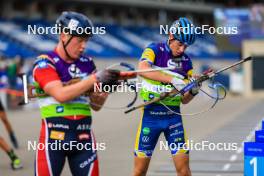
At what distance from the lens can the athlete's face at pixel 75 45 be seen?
4398mm

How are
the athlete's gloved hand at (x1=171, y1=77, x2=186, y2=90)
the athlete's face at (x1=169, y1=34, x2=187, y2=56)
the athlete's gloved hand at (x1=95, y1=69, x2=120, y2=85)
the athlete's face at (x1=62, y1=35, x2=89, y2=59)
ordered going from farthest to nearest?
the athlete's face at (x1=169, y1=34, x2=187, y2=56)
the athlete's gloved hand at (x1=171, y1=77, x2=186, y2=90)
the athlete's face at (x1=62, y1=35, x2=89, y2=59)
the athlete's gloved hand at (x1=95, y1=69, x2=120, y2=85)

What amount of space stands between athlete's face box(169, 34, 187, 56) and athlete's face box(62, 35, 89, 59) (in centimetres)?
167

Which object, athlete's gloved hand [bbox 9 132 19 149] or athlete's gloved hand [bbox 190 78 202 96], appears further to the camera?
athlete's gloved hand [bbox 9 132 19 149]

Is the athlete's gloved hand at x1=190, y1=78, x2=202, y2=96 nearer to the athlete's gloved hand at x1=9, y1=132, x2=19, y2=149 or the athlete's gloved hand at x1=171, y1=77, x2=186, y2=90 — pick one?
the athlete's gloved hand at x1=171, y1=77, x2=186, y2=90

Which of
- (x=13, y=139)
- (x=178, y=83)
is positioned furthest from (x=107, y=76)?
(x=13, y=139)

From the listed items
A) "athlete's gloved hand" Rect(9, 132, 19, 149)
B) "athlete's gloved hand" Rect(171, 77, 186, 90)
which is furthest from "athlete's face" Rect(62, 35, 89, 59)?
"athlete's gloved hand" Rect(9, 132, 19, 149)

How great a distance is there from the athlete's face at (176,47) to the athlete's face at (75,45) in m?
1.67

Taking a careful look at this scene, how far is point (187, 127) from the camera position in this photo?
15547 mm

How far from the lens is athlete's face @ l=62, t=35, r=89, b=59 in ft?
14.4

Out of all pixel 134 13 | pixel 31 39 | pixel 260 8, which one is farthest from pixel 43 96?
pixel 134 13

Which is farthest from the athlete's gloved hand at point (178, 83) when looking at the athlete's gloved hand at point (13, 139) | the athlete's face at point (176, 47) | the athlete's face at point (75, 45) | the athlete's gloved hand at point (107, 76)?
the athlete's gloved hand at point (13, 139)

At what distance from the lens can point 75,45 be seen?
4.42 m

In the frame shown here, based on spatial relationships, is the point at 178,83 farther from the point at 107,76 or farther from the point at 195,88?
the point at 107,76

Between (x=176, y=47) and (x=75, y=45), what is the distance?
1.77m
